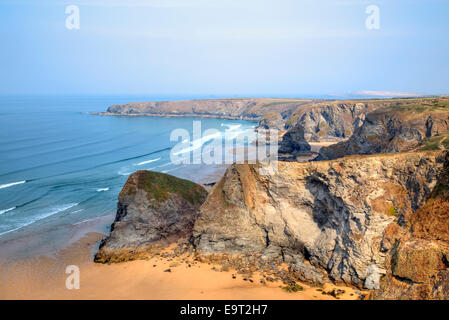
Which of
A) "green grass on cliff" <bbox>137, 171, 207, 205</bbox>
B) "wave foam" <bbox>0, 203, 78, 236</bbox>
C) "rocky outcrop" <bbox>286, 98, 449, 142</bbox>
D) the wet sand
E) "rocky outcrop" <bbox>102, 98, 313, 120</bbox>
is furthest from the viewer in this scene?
"rocky outcrop" <bbox>102, 98, 313, 120</bbox>

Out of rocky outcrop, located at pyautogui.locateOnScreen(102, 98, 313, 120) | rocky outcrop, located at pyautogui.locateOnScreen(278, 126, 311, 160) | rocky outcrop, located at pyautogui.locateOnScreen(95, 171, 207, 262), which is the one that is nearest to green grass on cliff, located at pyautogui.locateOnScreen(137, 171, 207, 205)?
rocky outcrop, located at pyautogui.locateOnScreen(95, 171, 207, 262)

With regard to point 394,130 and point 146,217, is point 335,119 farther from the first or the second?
point 146,217

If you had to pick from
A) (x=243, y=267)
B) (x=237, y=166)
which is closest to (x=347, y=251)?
(x=243, y=267)

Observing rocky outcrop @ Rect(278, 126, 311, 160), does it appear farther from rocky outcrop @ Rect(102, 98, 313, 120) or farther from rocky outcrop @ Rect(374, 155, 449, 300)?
rocky outcrop @ Rect(102, 98, 313, 120)

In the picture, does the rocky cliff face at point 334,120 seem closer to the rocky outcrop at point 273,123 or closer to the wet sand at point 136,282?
the rocky outcrop at point 273,123

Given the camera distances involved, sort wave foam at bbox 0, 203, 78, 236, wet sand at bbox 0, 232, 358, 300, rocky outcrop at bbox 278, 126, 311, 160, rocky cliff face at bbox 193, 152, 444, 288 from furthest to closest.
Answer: rocky outcrop at bbox 278, 126, 311, 160 < wave foam at bbox 0, 203, 78, 236 < wet sand at bbox 0, 232, 358, 300 < rocky cliff face at bbox 193, 152, 444, 288

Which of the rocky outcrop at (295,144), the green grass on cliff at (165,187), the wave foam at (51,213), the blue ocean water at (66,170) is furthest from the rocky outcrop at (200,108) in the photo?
the green grass on cliff at (165,187)
